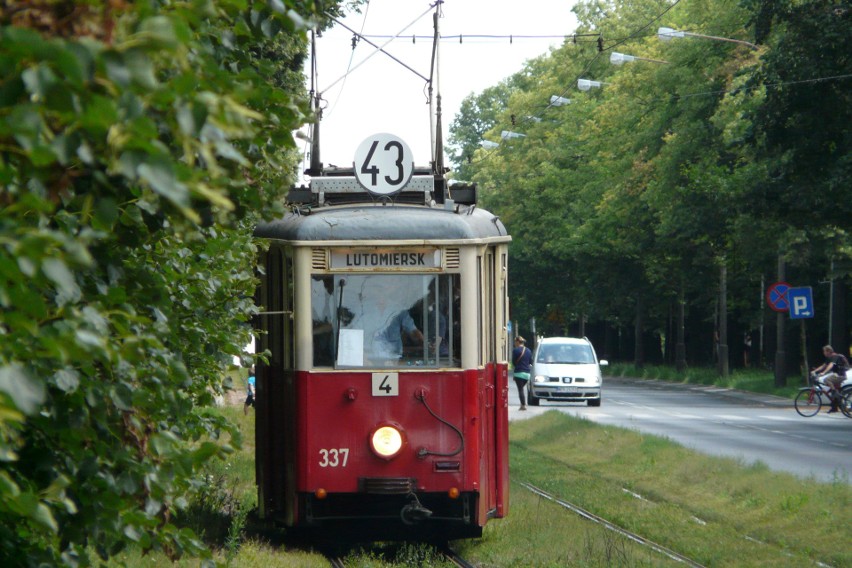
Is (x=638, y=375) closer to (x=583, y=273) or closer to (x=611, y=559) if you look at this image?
(x=583, y=273)

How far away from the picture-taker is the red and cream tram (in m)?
10.8

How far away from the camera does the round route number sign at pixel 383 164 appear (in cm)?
1159

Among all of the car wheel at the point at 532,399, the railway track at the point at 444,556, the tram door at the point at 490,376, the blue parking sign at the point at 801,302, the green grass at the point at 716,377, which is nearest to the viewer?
the tram door at the point at 490,376

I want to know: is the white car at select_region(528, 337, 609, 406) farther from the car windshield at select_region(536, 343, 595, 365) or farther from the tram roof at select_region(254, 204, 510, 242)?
the tram roof at select_region(254, 204, 510, 242)

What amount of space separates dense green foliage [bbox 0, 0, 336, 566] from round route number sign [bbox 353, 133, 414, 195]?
5.16 metres

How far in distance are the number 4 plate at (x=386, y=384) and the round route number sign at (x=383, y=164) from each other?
1605 mm

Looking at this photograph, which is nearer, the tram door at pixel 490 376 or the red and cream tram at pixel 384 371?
the red and cream tram at pixel 384 371

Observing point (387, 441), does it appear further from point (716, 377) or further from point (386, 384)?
point (716, 377)

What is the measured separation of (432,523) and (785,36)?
21644 millimetres

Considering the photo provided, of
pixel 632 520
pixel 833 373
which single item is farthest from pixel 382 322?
pixel 833 373

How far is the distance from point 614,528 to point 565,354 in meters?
24.3

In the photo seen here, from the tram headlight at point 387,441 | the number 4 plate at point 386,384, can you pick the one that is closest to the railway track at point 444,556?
the tram headlight at point 387,441

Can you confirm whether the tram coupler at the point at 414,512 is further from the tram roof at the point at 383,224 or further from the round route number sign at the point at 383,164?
the round route number sign at the point at 383,164

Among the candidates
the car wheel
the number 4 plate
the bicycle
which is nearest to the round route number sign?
the number 4 plate
